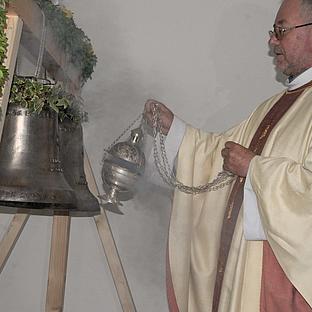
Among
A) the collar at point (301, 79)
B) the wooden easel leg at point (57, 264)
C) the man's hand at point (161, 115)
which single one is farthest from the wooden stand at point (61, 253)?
the collar at point (301, 79)

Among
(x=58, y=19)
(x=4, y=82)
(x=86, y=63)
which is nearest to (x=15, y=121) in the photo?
(x=4, y=82)

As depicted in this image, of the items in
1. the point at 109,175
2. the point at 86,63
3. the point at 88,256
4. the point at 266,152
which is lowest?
the point at 88,256

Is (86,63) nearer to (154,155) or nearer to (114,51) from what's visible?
(154,155)

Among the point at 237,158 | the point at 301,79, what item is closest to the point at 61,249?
the point at 237,158

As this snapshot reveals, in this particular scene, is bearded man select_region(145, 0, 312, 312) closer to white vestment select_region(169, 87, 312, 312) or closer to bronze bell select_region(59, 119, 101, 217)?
white vestment select_region(169, 87, 312, 312)

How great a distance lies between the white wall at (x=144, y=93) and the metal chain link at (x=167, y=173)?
0.78 m

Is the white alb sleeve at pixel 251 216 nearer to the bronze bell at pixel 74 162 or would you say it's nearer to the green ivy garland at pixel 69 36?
the bronze bell at pixel 74 162

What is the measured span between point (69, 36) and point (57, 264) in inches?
40.6

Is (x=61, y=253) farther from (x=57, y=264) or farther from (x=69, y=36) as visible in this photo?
(x=69, y=36)

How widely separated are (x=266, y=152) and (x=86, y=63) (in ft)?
2.90

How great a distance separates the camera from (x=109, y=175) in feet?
8.57

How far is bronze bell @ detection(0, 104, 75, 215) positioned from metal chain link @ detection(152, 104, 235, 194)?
69 cm

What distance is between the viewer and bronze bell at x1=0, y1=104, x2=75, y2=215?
2.03 metres

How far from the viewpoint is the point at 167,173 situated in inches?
111
